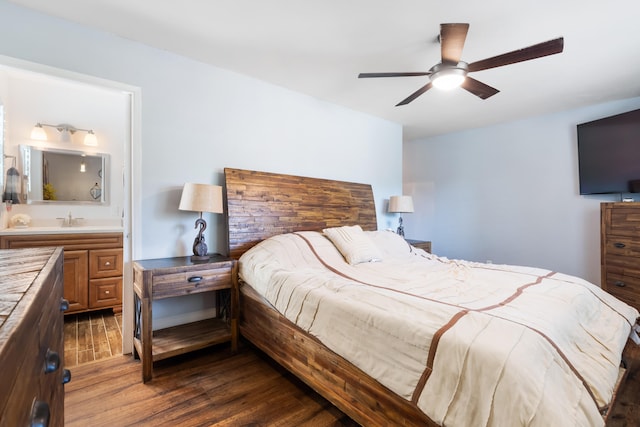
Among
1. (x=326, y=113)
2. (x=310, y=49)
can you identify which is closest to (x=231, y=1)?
(x=310, y=49)

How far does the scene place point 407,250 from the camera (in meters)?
3.26

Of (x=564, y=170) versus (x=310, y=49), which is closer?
(x=310, y=49)

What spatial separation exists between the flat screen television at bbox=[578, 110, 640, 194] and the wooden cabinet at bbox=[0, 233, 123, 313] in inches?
220

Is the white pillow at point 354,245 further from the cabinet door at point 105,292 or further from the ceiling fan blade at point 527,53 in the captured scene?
the cabinet door at point 105,292

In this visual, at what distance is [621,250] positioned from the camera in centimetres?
300

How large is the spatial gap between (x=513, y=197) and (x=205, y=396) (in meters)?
4.52

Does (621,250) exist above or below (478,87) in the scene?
below

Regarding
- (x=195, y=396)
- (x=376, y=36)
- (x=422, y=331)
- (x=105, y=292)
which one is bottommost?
(x=195, y=396)

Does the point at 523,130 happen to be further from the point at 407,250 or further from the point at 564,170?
the point at 407,250

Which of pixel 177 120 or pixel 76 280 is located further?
pixel 76 280

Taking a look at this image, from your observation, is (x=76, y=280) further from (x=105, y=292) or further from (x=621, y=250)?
(x=621, y=250)

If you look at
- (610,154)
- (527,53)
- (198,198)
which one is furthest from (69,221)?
(610,154)

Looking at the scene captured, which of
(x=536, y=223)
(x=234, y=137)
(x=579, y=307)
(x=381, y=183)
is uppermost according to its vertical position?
(x=234, y=137)

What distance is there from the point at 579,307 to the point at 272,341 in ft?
6.28
